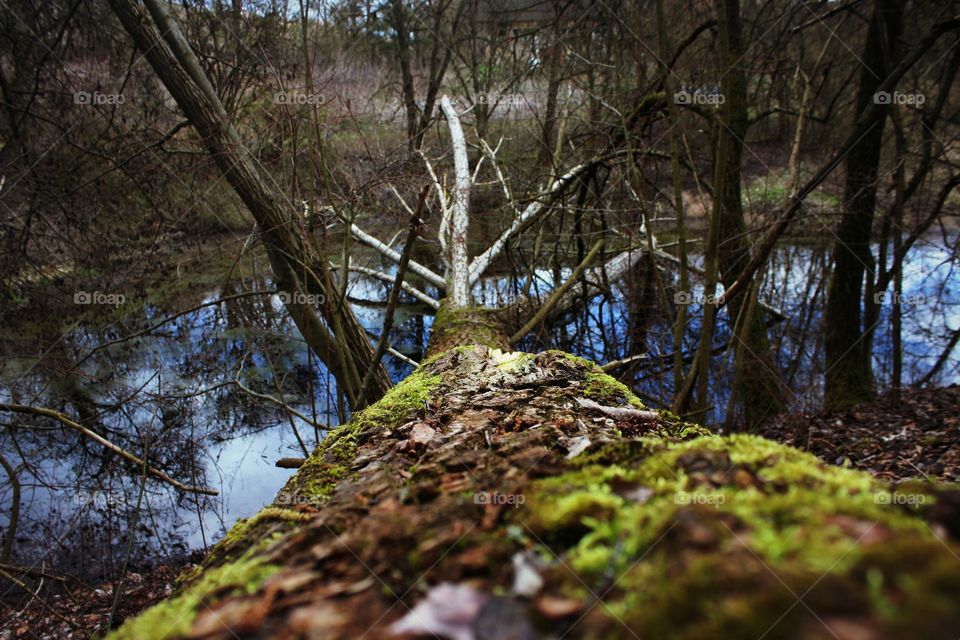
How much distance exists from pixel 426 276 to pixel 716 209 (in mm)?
4810

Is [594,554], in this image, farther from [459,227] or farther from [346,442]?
[459,227]

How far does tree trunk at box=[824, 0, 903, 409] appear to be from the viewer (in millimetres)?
5562

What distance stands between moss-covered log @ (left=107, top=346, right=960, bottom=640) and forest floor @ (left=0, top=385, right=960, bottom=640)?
353 centimetres

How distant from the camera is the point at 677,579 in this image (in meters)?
0.75

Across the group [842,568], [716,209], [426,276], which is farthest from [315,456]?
[426,276]

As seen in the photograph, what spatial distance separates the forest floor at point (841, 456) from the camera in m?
4.26

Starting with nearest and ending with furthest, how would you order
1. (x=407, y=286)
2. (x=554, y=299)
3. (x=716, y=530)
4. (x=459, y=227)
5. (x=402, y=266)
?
(x=716, y=530) → (x=402, y=266) → (x=554, y=299) → (x=459, y=227) → (x=407, y=286)

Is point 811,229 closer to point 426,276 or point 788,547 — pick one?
point 426,276

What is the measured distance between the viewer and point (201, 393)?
5.18m

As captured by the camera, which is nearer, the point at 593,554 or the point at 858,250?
the point at 593,554

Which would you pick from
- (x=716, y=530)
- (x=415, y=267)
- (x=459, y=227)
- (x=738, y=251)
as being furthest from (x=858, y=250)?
(x=716, y=530)

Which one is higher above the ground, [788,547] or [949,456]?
[788,547]

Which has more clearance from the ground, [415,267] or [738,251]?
[738,251]

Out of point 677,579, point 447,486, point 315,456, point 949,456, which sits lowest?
point 949,456
